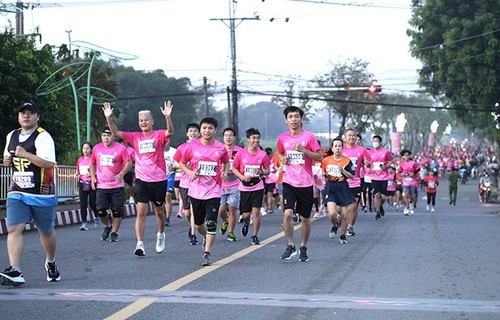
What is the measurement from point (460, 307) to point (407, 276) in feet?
7.39

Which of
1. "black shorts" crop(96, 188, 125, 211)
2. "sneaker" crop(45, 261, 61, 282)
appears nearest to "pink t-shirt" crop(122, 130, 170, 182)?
"black shorts" crop(96, 188, 125, 211)

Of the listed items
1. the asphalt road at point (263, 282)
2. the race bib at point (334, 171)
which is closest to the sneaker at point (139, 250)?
the asphalt road at point (263, 282)

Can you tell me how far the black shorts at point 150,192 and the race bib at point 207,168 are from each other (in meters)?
1.29

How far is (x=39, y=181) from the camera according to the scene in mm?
10172

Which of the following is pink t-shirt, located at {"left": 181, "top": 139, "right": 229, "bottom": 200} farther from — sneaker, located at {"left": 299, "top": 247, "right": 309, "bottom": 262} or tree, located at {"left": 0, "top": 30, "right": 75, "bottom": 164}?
tree, located at {"left": 0, "top": 30, "right": 75, "bottom": 164}

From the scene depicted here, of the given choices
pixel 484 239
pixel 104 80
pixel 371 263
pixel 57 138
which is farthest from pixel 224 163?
pixel 104 80

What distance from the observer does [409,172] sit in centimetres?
2969

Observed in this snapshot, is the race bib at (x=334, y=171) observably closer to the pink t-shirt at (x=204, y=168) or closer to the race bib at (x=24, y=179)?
the pink t-shirt at (x=204, y=168)

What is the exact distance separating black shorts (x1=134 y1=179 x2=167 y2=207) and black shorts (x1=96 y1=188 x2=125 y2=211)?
2808 mm

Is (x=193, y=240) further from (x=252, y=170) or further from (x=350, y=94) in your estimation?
(x=350, y=94)

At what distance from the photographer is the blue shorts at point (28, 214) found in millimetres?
10070

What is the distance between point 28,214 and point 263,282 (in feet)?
8.50

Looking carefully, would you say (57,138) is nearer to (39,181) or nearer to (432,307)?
(39,181)

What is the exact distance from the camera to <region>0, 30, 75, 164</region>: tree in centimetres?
3369
